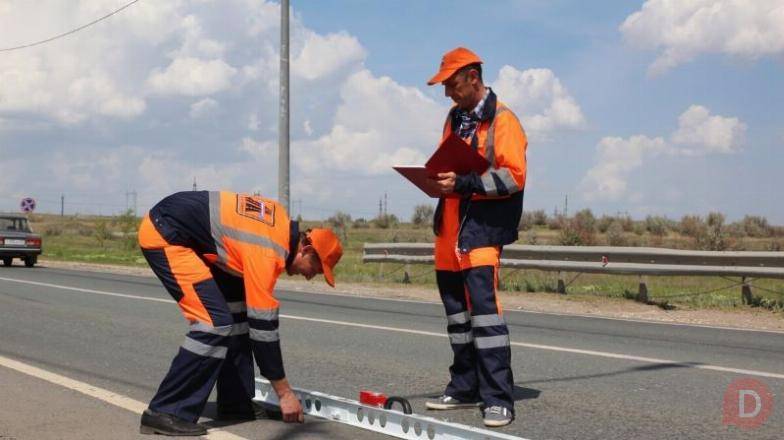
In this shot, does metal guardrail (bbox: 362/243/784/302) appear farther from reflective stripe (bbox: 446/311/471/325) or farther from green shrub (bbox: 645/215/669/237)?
green shrub (bbox: 645/215/669/237)

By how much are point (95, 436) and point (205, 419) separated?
0.70 metres

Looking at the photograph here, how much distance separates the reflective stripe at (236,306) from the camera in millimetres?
5469

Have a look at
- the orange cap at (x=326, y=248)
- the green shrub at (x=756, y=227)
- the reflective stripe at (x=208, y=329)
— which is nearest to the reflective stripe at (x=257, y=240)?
the orange cap at (x=326, y=248)

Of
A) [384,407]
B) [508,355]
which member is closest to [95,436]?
[384,407]

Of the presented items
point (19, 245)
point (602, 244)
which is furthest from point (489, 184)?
point (602, 244)

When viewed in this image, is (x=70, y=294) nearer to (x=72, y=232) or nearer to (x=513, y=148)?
(x=513, y=148)

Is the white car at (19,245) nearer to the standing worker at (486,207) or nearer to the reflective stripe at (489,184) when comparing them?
the standing worker at (486,207)

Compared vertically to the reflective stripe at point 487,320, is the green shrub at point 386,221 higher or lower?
higher

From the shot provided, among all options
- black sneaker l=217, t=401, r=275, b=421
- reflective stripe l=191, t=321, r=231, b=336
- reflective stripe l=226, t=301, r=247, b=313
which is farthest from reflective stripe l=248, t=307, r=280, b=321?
black sneaker l=217, t=401, r=275, b=421

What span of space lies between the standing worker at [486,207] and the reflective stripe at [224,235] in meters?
1.07

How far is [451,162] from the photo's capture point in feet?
17.6

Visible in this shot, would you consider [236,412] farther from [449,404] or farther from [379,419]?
[449,404]

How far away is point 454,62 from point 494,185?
0.76m

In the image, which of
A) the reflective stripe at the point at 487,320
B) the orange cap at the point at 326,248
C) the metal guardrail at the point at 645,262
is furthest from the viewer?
the metal guardrail at the point at 645,262
